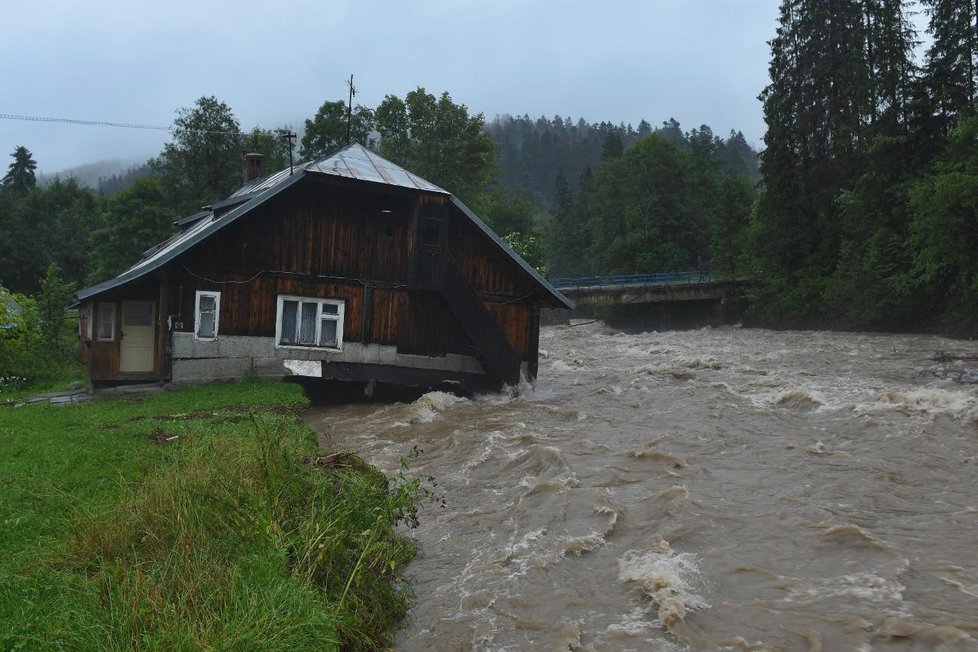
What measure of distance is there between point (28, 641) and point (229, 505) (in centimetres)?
191

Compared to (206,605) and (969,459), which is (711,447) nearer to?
(969,459)

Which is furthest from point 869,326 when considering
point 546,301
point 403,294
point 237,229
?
point 237,229

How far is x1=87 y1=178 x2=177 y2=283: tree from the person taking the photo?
49.0 metres

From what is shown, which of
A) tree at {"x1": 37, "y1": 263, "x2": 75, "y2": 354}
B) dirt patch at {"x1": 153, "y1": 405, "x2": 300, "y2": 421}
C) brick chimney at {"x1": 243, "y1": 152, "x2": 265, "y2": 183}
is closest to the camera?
dirt patch at {"x1": 153, "y1": 405, "x2": 300, "y2": 421}

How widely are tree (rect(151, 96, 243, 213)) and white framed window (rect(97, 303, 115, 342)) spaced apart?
35368 millimetres

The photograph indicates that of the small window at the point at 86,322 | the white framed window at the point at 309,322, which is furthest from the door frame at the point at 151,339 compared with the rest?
the white framed window at the point at 309,322

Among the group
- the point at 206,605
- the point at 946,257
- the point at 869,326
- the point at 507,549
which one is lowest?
the point at 507,549

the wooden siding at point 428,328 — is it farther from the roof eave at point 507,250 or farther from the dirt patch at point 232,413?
the dirt patch at point 232,413

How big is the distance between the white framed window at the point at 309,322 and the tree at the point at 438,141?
33.9m

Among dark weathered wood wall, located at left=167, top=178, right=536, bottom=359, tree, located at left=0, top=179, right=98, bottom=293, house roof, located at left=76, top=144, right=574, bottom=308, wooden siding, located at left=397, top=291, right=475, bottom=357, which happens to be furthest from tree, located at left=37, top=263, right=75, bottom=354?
tree, located at left=0, top=179, right=98, bottom=293

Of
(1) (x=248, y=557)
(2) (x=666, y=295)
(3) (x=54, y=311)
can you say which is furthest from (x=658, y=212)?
(1) (x=248, y=557)

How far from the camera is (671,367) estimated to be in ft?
85.5

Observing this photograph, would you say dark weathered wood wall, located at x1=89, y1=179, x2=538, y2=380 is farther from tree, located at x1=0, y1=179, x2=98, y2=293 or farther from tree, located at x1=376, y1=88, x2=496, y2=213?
tree, located at x1=0, y1=179, x2=98, y2=293

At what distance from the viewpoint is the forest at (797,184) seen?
1387 inches
